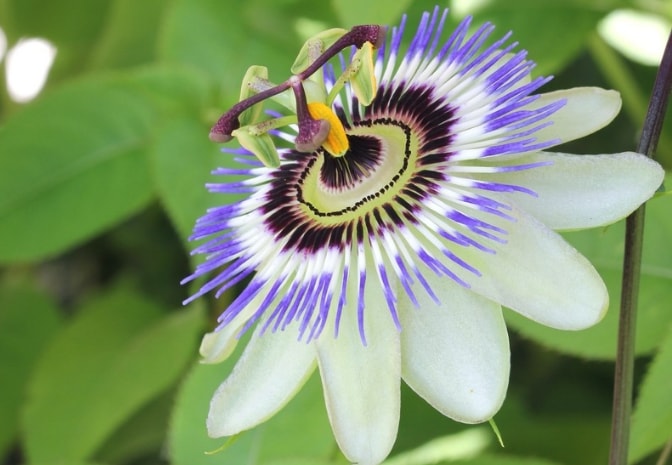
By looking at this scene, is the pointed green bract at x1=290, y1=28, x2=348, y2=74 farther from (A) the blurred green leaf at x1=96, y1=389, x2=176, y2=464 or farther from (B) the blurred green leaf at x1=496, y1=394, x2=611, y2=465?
(A) the blurred green leaf at x1=96, y1=389, x2=176, y2=464

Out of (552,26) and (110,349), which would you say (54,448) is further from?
(552,26)

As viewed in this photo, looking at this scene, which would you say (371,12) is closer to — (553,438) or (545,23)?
(545,23)

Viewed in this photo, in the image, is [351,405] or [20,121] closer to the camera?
[351,405]

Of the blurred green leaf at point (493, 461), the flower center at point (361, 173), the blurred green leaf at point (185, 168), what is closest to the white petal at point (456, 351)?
the flower center at point (361, 173)

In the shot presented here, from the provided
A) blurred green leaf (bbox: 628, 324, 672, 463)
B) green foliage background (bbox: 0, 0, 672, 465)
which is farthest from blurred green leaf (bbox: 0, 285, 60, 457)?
blurred green leaf (bbox: 628, 324, 672, 463)

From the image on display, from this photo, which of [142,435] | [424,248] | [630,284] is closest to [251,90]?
[424,248]

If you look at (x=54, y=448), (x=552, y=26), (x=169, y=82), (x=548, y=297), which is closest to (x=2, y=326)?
(x=54, y=448)
